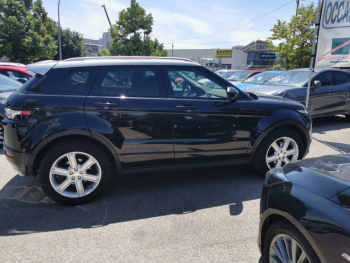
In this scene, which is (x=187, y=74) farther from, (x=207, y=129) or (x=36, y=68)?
(x=36, y=68)

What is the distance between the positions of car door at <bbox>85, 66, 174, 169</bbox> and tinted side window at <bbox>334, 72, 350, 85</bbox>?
6.90 metres

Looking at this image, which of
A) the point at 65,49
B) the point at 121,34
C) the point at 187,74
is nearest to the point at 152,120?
the point at 187,74

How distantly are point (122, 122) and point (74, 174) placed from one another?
870 millimetres

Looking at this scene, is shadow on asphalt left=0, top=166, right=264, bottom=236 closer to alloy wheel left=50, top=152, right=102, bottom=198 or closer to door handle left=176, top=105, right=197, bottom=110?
alloy wheel left=50, top=152, right=102, bottom=198

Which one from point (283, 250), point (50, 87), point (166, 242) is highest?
point (50, 87)

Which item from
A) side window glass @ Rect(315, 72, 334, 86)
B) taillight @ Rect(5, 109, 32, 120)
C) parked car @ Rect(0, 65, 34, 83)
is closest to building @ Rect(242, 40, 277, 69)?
side window glass @ Rect(315, 72, 334, 86)

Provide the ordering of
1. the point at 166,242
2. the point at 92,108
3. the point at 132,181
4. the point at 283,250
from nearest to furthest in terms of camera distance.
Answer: the point at 283,250, the point at 166,242, the point at 92,108, the point at 132,181

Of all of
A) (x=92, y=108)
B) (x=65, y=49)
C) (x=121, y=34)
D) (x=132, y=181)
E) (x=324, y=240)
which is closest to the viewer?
(x=324, y=240)

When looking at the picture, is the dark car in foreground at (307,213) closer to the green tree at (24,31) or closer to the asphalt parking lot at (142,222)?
the asphalt parking lot at (142,222)

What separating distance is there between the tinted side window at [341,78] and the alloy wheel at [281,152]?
523cm

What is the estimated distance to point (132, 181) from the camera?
3.95 m

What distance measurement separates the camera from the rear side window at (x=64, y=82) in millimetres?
3080

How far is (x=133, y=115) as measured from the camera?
3.18m

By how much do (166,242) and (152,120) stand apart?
1459mm
